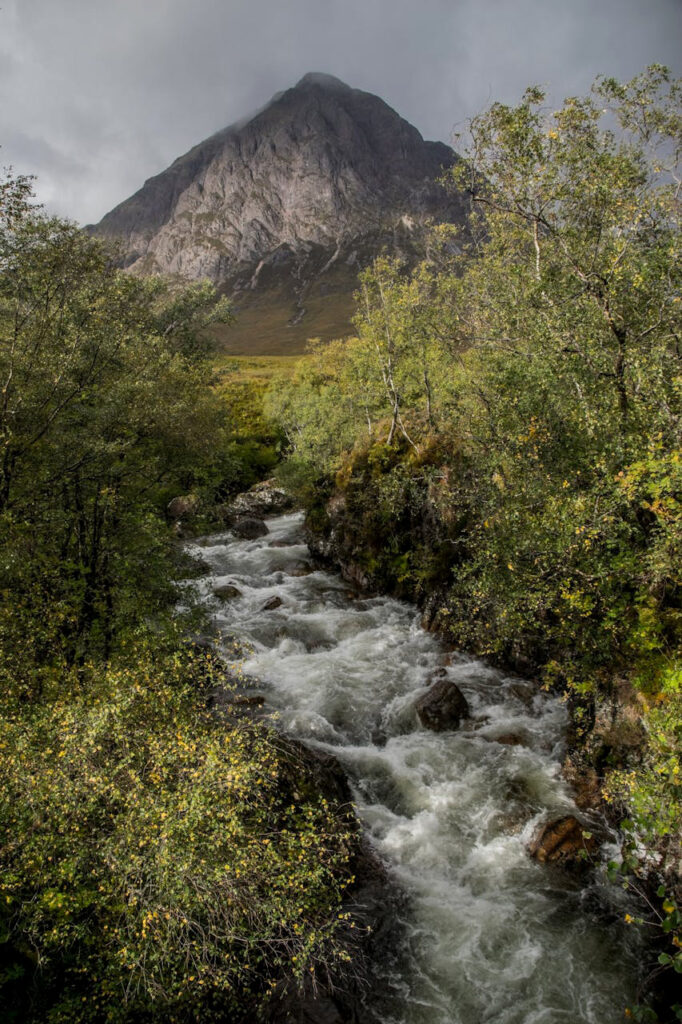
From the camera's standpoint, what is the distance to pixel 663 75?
53.3ft

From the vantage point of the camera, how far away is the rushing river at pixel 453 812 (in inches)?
460

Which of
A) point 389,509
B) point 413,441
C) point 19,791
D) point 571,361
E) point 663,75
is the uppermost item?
point 663,75

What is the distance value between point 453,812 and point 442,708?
4.72 m

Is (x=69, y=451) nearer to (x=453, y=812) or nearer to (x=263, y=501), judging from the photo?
(x=453, y=812)

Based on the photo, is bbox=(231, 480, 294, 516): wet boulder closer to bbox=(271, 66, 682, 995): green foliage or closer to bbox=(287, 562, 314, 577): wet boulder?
bbox=(287, 562, 314, 577): wet boulder

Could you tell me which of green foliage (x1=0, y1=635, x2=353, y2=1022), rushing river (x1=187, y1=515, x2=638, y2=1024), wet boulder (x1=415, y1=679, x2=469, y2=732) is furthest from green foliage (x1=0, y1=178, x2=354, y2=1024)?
wet boulder (x1=415, y1=679, x2=469, y2=732)

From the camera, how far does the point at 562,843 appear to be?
14.7m

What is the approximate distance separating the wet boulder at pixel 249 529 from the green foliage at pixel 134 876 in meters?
36.4

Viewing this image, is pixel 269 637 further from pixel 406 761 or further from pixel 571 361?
pixel 571 361

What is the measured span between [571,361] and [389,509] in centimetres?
1659

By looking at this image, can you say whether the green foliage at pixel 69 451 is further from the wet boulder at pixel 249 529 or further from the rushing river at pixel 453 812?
the wet boulder at pixel 249 529

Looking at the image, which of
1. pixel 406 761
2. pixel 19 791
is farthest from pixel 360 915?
pixel 19 791

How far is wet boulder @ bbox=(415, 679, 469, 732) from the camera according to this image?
20719 millimetres

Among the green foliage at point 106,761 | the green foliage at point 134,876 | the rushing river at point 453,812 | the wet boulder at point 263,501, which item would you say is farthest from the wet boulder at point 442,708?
the wet boulder at point 263,501
